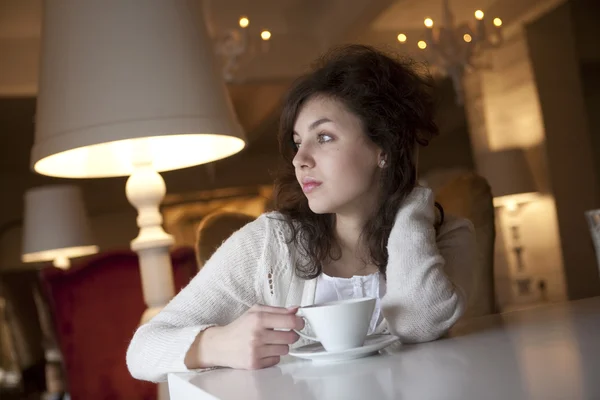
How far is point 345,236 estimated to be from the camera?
139 centimetres

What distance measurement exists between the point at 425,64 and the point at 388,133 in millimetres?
223

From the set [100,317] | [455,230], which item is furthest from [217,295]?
[100,317]

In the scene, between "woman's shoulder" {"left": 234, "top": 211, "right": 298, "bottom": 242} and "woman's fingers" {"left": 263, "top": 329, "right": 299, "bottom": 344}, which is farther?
"woman's shoulder" {"left": 234, "top": 211, "right": 298, "bottom": 242}

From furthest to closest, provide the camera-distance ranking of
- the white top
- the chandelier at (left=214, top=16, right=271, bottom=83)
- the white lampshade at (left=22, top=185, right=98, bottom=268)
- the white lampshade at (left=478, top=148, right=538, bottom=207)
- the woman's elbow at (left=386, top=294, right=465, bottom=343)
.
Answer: the white lampshade at (left=478, top=148, right=538, bottom=207) < the chandelier at (left=214, top=16, right=271, bottom=83) < the white lampshade at (left=22, top=185, right=98, bottom=268) < the white top < the woman's elbow at (left=386, top=294, right=465, bottom=343)

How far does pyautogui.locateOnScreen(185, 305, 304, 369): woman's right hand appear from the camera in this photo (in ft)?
3.16

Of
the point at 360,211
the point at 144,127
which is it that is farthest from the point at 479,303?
the point at 144,127

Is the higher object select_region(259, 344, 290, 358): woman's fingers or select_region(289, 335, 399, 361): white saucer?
select_region(259, 344, 290, 358): woman's fingers

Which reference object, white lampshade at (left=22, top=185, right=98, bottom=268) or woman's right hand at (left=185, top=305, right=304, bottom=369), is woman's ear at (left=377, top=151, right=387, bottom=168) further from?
white lampshade at (left=22, top=185, right=98, bottom=268)

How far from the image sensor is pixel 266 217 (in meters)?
1.37

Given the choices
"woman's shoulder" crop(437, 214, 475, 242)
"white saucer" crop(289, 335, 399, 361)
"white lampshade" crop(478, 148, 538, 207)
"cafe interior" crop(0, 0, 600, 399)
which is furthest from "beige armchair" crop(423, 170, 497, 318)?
"white lampshade" crop(478, 148, 538, 207)

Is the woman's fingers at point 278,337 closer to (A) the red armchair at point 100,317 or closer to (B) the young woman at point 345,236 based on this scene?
(B) the young woman at point 345,236

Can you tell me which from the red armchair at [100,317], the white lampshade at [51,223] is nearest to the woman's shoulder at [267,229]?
the red armchair at [100,317]

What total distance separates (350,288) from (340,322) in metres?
0.35

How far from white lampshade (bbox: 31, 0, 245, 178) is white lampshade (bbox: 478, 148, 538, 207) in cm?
367
